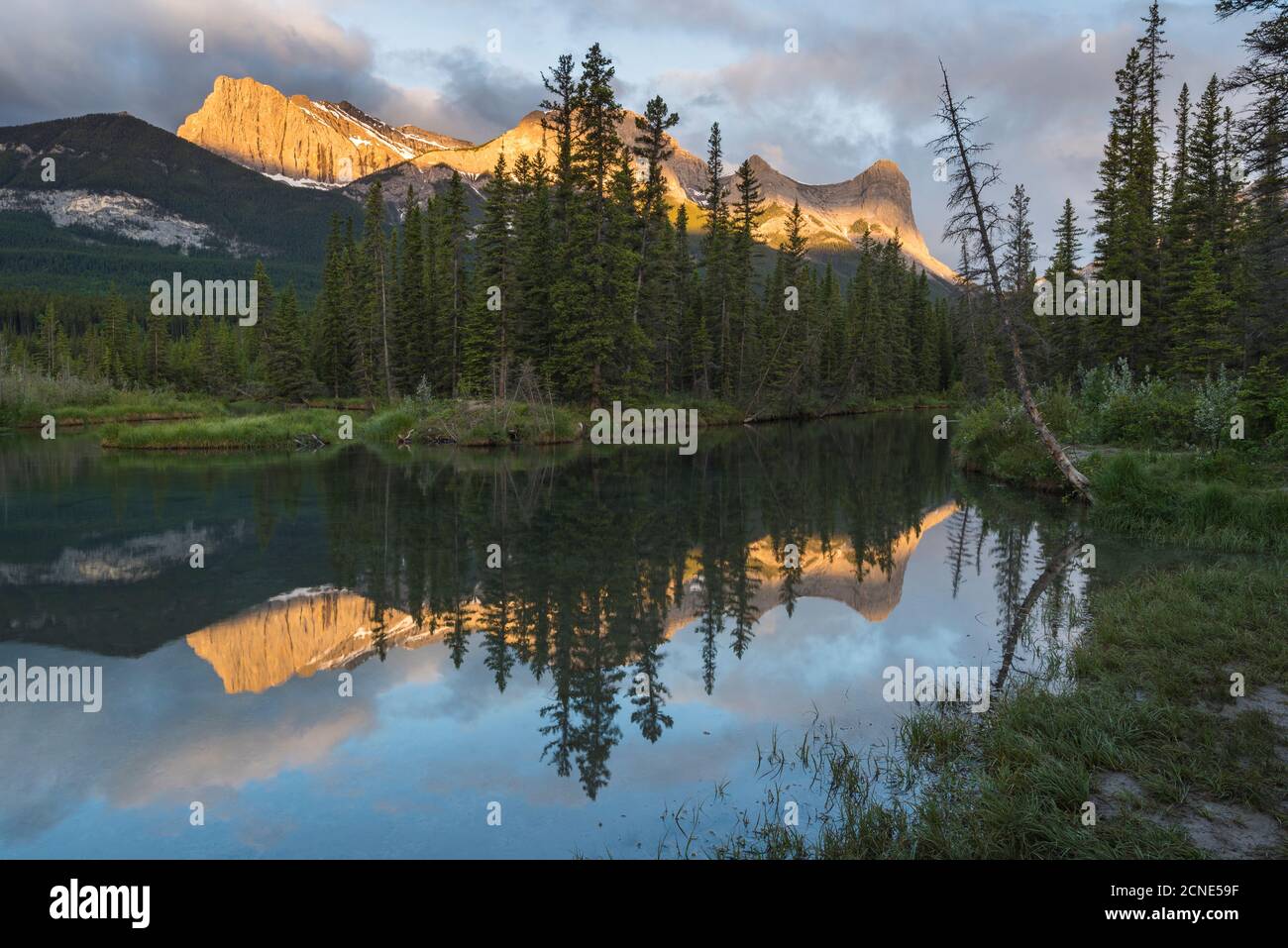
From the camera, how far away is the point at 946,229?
20.1 metres

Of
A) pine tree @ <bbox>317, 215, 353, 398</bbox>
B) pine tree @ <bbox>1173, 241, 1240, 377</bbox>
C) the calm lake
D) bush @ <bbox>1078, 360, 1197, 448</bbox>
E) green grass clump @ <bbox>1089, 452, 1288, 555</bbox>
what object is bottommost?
the calm lake

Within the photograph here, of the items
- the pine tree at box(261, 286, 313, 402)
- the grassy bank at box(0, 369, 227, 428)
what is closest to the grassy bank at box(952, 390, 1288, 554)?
the pine tree at box(261, 286, 313, 402)

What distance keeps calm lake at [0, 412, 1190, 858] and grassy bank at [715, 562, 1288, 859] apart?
66 cm

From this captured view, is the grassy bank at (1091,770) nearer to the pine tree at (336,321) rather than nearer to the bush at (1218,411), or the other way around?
the bush at (1218,411)

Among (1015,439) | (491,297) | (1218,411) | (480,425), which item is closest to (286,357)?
(491,297)

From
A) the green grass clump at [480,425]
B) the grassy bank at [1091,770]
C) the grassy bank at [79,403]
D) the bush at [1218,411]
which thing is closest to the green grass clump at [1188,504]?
the bush at [1218,411]

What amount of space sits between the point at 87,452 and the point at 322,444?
10.8 metres

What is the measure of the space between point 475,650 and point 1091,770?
6.93m

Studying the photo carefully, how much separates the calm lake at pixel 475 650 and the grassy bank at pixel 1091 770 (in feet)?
2.18

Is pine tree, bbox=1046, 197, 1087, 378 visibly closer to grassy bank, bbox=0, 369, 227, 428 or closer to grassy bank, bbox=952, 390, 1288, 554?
grassy bank, bbox=952, 390, 1288, 554

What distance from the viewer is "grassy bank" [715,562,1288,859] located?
483 cm

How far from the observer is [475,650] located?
9.86m
